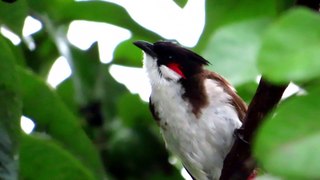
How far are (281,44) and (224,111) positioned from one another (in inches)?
87.6

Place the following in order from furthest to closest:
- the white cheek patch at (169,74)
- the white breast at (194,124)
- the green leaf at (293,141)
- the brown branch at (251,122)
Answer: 1. the white cheek patch at (169,74)
2. the white breast at (194,124)
3. the brown branch at (251,122)
4. the green leaf at (293,141)

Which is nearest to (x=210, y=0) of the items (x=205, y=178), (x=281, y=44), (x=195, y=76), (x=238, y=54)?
(x=238, y=54)

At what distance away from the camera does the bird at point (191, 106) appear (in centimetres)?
268

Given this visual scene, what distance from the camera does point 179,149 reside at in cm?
279

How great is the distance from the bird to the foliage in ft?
0.37

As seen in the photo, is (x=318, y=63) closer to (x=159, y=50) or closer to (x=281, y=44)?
(x=281, y=44)

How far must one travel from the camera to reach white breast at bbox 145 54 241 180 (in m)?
2.67

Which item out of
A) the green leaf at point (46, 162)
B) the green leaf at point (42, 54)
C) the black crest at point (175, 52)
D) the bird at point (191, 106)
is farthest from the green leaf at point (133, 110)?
the green leaf at point (46, 162)

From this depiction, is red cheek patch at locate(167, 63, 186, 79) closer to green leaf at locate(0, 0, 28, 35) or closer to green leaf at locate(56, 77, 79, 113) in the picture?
green leaf at locate(56, 77, 79, 113)

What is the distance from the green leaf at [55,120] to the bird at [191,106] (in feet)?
1.82

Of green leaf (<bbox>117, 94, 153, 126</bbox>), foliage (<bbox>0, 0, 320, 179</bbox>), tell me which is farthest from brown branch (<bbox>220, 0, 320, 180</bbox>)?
green leaf (<bbox>117, 94, 153, 126</bbox>)

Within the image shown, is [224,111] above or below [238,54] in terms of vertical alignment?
above

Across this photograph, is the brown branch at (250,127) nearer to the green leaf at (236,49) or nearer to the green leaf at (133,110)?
the green leaf at (236,49)

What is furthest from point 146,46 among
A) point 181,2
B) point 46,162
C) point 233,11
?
point 181,2
